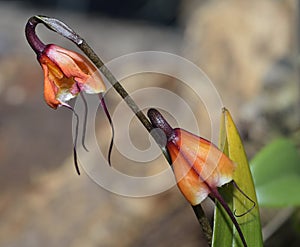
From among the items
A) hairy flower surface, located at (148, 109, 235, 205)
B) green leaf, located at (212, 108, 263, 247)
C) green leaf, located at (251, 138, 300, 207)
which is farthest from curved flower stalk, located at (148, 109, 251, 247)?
green leaf, located at (251, 138, 300, 207)

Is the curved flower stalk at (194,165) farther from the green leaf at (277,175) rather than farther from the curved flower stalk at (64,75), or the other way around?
the green leaf at (277,175)

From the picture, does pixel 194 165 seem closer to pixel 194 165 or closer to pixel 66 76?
pixel 194 165

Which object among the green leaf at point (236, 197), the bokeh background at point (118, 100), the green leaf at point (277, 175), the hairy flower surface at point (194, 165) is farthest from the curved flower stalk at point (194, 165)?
the bokeh background at point (118, 100)

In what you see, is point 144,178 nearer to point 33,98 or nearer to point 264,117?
point 264,117

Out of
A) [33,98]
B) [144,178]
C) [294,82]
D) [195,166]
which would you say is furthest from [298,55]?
[195,166]

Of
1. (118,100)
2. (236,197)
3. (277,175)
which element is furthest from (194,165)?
(118,100)

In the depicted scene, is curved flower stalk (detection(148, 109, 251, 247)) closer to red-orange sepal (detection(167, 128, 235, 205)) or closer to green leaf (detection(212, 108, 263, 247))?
red-orange sepal (detection(167, 128, 235, 205))

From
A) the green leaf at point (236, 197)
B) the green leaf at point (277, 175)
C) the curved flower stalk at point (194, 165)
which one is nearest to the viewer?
the curved flower stalk at point (194, 165)
